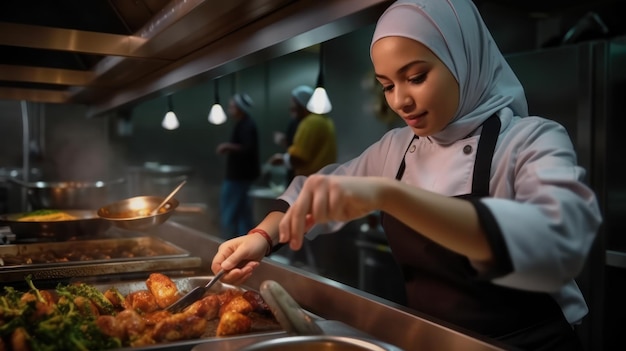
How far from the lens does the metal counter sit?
1.08m

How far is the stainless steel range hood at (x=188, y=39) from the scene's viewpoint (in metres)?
1.30

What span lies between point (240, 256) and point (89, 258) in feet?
2.72

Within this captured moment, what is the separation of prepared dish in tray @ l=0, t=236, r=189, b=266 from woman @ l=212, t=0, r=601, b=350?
0.68 meters

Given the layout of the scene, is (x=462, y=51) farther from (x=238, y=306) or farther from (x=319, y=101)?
(x=319, y=101)

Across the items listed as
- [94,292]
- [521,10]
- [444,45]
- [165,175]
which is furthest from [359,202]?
[165,175]

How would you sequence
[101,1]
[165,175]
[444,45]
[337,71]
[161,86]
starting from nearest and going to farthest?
[444,45], [101,1], [161,86], [337,71], [165,175]

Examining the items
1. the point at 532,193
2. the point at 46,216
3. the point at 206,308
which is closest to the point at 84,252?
the point at 46,216

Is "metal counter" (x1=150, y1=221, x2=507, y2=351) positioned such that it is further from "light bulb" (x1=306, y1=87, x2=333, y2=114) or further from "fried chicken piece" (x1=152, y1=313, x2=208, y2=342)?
"light bulb" (x1=306, y1=87, x2=333, y2=114)

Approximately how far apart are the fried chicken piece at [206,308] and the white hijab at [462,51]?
730 millimetres

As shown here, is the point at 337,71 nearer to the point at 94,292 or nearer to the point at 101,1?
the point at 101,1

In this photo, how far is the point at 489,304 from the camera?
1218 millimetres

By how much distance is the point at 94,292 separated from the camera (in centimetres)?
148

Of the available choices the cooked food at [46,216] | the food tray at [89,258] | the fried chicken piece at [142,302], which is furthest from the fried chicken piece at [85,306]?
the cooked food at [46,216]

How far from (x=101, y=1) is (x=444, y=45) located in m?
1.39
